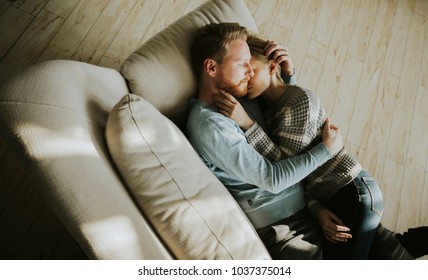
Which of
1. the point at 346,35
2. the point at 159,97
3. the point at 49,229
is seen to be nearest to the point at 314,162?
the point at 159,97

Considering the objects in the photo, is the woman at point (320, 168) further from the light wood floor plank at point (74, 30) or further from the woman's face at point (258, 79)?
the light wood floor plank at point (74, 30)

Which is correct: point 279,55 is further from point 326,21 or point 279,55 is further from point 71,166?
point 326,21

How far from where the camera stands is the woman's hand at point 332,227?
3.39ft

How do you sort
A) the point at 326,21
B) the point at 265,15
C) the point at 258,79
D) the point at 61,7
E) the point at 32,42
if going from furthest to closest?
1. the point at 326,21
2. the point at 265,15
3. the point at 61,7
4. the point at 32,42
5. the point at 258,79

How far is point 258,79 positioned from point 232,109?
22 cm

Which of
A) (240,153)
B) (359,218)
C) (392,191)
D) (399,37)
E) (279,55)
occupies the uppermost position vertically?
(399,37)

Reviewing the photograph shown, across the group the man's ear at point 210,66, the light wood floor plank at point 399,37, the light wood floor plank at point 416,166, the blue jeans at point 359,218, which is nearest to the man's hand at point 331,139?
the blue jeans at point 359,218

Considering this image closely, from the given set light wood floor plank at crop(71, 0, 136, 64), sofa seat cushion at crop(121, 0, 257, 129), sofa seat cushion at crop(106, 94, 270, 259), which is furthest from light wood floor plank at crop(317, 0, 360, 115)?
sofa seat cushion at crop(106, 94, 270, 259)

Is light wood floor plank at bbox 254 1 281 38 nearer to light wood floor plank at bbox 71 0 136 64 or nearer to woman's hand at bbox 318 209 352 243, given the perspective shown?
light wood floor plank at bbox 71 0 136 64

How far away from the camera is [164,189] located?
2.36 ft

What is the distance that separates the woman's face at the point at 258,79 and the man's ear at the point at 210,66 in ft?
0.52

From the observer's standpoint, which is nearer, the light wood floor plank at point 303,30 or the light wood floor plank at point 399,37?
the light wood floor plank at point 303,30

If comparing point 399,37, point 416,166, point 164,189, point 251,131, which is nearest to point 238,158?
point 251,131
